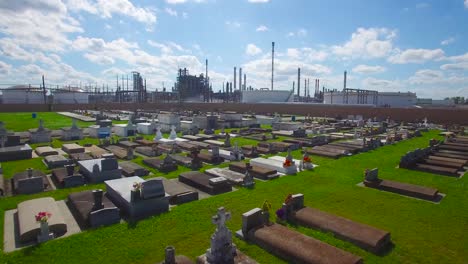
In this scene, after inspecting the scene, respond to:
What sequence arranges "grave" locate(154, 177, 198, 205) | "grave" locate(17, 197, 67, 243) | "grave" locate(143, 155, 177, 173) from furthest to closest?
"grave" locate(143, 155, 177, 173) → "grave" locate(154, 177, 198, 205) → "grave" locate(17, 197, 67, 243)

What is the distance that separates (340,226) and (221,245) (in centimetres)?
439

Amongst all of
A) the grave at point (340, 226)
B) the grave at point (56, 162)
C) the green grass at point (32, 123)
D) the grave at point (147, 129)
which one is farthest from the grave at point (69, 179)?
the green grass at point (32, 123)

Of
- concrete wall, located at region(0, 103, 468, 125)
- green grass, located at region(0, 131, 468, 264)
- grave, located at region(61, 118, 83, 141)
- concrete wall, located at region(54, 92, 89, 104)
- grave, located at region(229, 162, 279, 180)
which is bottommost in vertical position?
green grass, located at region(0, 131, 468, 264)

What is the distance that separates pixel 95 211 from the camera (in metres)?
10.4

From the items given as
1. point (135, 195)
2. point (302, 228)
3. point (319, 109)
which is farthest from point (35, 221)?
point (319, 109)

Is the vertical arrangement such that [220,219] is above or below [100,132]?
below

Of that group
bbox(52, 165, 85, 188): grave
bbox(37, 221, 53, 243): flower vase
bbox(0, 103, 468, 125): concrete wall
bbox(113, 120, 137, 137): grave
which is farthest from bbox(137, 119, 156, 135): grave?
bbox(0, 103, 468, 125): concrete wall

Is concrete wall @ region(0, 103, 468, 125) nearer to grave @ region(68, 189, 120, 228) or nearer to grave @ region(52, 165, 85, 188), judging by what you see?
grave @ region(52, 165, 85, 188)

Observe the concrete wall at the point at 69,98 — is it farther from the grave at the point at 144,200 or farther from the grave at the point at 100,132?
the grave at the point at 144,200

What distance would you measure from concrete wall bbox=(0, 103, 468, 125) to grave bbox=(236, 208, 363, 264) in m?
49.5

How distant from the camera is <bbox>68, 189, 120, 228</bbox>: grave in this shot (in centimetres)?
1030

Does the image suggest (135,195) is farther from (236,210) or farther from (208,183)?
(208,183)

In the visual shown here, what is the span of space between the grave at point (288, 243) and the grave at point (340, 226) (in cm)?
124

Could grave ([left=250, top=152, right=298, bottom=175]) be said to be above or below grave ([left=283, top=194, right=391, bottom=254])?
above
